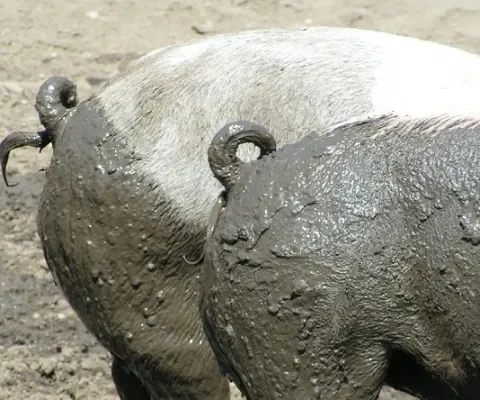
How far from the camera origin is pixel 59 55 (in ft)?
18.1

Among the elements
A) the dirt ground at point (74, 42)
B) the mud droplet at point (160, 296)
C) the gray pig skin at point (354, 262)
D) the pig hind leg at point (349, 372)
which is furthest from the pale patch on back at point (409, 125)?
the dirt ground at point (74, 42)

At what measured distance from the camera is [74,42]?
5.60m

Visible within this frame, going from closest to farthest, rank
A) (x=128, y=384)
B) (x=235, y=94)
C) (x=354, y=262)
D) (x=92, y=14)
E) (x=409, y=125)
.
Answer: (x=354, y=262)
(x=409, y=125)
(x=235, y=94)
(x=128, y=384)
(x=92, y=14)

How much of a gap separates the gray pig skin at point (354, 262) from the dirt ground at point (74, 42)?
1988mm

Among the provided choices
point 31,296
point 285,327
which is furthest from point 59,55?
point 285,327

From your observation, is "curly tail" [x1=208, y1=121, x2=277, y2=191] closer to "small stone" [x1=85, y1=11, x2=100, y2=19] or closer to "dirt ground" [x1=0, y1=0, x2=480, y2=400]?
"dirt ground" [x1=0, y1=0, x2=480, y2=400]

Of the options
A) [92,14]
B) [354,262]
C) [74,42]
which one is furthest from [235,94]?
[92,14]

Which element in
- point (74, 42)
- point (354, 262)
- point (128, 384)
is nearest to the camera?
point (354, 262)

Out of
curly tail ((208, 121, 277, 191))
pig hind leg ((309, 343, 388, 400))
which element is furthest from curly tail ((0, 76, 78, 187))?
pig hind leg ((309, 343, 388, 400))

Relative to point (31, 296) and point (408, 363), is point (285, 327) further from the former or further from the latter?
point (31, 296)

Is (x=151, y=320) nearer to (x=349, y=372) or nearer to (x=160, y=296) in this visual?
(x=160, y=296)

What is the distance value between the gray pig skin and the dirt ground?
1.99 m

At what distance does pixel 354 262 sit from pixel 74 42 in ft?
13.1

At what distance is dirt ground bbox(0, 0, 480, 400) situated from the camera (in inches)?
158
